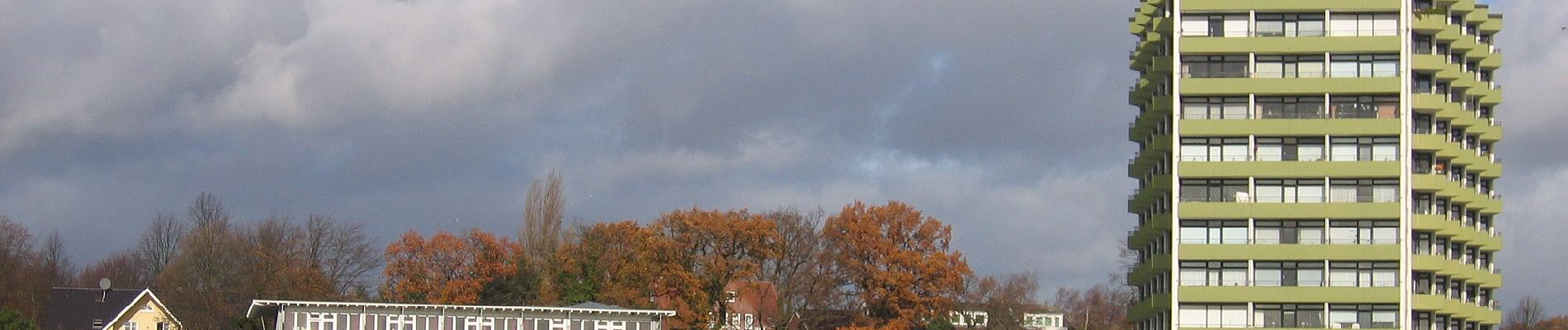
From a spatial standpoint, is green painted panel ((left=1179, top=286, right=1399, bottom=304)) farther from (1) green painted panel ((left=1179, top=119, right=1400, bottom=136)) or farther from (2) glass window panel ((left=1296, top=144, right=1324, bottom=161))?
(1) green painted panel ((left=1179, top=119, right=1400, bottom=136))

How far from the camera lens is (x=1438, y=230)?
118m

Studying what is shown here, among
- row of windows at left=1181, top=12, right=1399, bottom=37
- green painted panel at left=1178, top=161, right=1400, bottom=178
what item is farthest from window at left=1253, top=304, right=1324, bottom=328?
row of windows at left=1181, top=12, right=1399, bottom=37

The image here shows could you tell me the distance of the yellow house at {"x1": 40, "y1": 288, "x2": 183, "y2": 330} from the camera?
551 ft

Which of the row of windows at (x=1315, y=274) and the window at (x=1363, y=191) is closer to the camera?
the row of windows at (x=1315, y=274)

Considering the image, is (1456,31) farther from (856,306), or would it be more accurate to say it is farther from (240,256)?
(240,256)

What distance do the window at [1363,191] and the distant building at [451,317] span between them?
40303 mm

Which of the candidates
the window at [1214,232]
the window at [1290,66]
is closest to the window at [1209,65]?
the window at [1290,66]

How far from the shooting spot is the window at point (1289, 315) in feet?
375

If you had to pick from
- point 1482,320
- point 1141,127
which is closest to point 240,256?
point 1141,127

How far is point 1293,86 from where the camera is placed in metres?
116

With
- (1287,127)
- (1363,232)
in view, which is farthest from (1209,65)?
(1363,232)

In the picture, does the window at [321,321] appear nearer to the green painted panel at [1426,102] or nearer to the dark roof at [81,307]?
the dark roof at [81,307]

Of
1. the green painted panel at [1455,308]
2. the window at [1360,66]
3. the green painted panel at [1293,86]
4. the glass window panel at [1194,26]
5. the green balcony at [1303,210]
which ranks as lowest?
the green painted panel at [1455,308]

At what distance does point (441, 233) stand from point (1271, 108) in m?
62.0
